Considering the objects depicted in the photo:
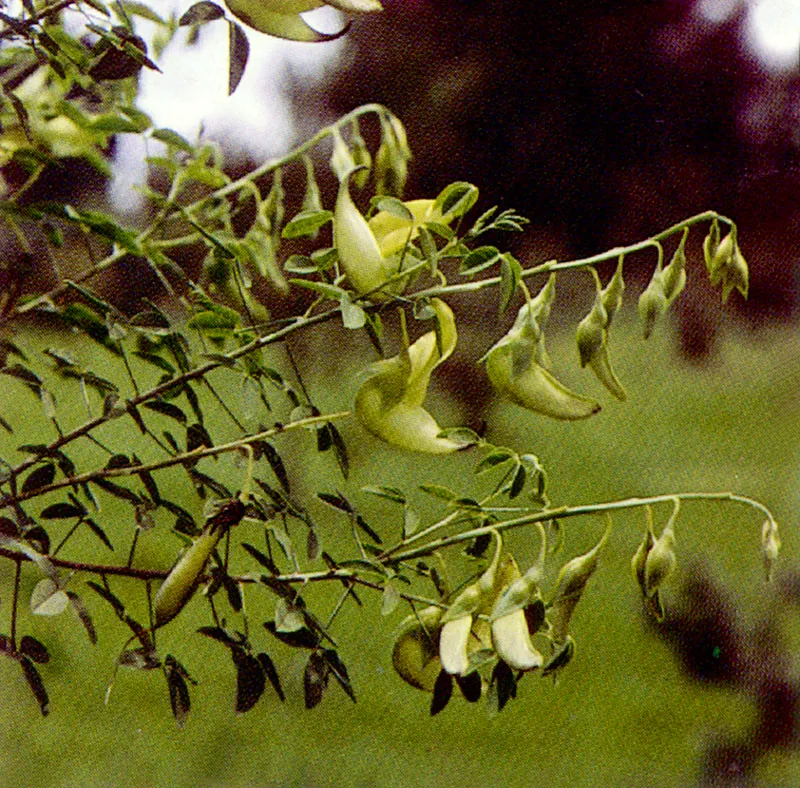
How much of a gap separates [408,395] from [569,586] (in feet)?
0.43

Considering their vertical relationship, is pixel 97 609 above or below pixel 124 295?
below

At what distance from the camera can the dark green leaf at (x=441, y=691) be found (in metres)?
0.56

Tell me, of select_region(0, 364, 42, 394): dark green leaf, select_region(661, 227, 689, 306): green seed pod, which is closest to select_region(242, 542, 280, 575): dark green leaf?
select_region(0, 364, 42, 394): dark green leaf

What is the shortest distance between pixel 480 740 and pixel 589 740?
0.22 ft

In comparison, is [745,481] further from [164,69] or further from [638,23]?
[164,69]

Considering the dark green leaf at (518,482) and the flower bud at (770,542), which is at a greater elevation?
the dark green leaf at (518,482)

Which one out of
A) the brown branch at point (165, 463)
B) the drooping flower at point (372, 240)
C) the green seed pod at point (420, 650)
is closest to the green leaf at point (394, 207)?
the drooping flower at point (372, 240)

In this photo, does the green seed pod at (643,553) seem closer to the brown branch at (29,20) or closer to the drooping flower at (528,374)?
the drooping flower at (528,374)

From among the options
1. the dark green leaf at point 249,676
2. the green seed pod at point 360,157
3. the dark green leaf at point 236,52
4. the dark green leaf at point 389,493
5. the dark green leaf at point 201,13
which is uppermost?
the dark green leaf at point 201,13

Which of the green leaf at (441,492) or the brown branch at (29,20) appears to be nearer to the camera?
the brown branch at (29,20)

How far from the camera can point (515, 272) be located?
478mm

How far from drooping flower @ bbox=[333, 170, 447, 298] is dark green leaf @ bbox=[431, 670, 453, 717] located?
21 centimetres

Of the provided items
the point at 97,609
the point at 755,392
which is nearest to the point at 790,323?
the point at 755,392

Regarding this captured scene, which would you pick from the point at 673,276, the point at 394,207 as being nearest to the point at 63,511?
the point at 394,207
